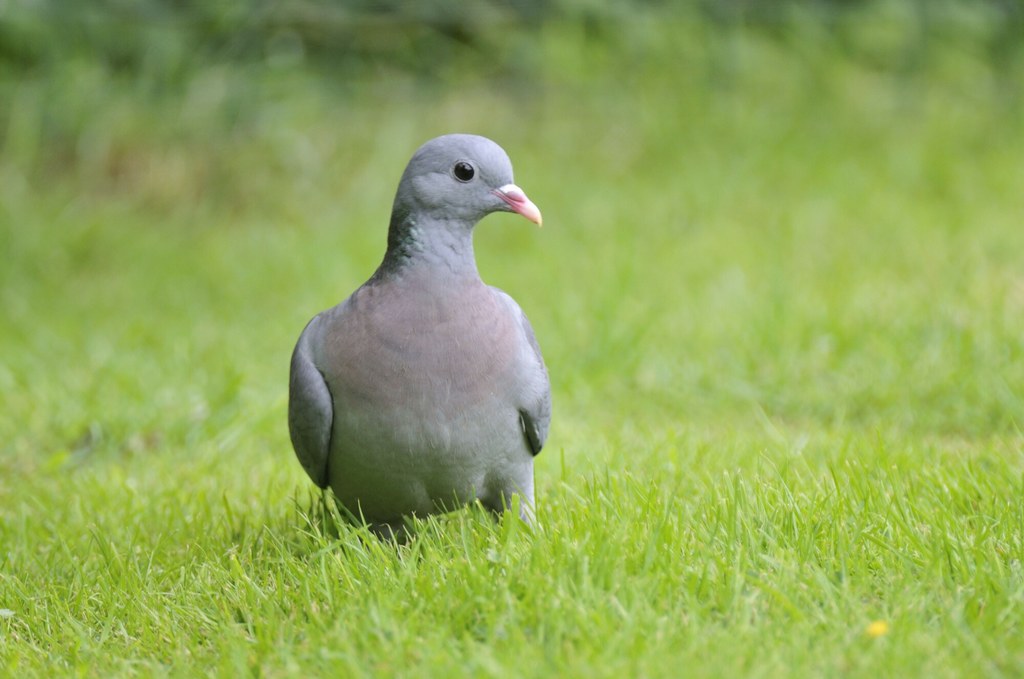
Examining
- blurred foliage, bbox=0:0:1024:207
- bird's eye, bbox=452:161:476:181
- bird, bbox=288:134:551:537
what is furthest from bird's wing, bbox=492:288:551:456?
blurred foliage, bbox=0:0:1024:207

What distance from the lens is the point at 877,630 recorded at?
2.60m

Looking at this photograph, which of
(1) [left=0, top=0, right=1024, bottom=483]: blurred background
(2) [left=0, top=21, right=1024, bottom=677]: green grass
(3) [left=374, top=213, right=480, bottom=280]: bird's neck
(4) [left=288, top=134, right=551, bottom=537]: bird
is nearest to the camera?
(2) [left=0, top=21, right=1024, bottom=677]: green grass

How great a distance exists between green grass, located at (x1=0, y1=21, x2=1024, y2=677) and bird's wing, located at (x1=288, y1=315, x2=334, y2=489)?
0.19 metres

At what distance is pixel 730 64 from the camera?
8289 millimetres

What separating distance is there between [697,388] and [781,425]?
0.50m

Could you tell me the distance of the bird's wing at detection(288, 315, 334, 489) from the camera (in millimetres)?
3285

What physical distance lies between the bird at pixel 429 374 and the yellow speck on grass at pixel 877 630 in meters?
1.03

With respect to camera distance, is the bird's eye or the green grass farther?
the bird's eye

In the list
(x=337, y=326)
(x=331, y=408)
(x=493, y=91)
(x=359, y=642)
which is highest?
(x=493, y=91)

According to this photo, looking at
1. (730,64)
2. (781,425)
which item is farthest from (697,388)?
(730,64)

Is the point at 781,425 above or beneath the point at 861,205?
beneath

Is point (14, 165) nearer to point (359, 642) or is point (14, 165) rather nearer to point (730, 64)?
point (730, 64)

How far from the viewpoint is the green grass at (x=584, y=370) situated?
2.80 metres

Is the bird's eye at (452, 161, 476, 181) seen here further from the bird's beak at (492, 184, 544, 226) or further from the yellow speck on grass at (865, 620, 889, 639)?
the yellow speck on grass at (865, 620, 889, 639)
